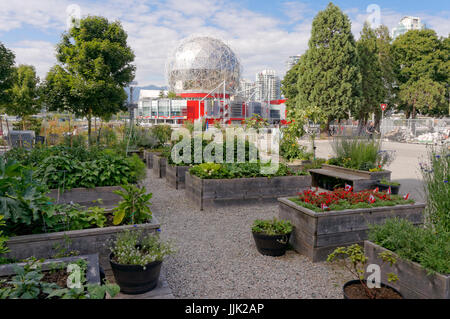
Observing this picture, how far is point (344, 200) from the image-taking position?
184 inches

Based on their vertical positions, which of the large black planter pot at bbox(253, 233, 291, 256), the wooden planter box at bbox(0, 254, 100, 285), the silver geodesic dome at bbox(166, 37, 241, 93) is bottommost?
the large black planter pot at bbox(253, 233, 291, 256)

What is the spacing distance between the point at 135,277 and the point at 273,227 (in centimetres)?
212

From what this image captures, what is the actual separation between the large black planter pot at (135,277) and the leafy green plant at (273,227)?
1794mm

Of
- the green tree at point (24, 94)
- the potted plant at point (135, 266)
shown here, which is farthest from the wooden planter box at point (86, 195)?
the green tree at point (24, 94)

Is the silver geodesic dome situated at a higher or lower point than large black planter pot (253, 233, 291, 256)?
higher

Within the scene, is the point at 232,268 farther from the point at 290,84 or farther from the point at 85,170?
the point at 290,84

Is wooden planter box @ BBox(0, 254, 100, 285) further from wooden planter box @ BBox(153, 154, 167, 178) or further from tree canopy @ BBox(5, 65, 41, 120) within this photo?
tree canopy @ BBox(5, 65, 41, 120)

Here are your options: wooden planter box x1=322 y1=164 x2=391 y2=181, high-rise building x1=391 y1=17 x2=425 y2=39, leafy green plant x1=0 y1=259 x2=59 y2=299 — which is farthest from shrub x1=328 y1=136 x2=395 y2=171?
high-rise building x1=391 y1=17 x2=425 y2=39

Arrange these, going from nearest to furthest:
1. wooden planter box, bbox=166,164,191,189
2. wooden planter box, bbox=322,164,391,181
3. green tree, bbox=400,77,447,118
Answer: wooden planter box, bbox=322,164,391,181 → wooden planter box, bbox=166,164,191,189 → green tree, bbox=400,77,447,118

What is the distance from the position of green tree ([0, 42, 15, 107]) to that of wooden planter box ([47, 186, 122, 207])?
11.6 metres

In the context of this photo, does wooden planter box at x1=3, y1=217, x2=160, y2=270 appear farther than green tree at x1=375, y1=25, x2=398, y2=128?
No

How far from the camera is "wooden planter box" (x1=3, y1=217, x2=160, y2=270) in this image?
10.7 ft
